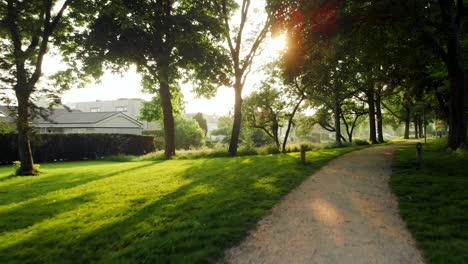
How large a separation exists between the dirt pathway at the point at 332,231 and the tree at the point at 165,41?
52.5ft

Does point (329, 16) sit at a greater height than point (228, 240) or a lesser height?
greater

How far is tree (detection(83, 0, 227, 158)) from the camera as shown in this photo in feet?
69.0

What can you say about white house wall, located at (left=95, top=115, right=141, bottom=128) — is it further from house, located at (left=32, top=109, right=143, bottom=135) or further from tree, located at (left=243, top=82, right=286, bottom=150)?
tree, located at (left=243, top=82, right=286, bottom=150)

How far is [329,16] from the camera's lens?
14.3 m

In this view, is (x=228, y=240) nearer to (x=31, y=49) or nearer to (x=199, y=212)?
(x=199, y=212)

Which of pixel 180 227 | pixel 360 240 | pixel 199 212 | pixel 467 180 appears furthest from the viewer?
pixel 467 180

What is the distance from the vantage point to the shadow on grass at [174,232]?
525cm

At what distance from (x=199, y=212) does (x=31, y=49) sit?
488 inches

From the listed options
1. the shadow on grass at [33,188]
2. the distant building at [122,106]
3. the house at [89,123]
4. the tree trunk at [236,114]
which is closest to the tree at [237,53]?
the tree trunk at [236,114]

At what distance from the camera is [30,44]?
650 inches

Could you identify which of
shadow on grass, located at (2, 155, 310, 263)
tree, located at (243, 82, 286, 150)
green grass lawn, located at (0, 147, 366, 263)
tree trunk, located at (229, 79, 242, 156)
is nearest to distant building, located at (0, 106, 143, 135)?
tree, located at (243, 82, 286, 150)

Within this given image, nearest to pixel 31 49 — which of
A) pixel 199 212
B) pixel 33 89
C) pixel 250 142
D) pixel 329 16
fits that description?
pixel 33 89

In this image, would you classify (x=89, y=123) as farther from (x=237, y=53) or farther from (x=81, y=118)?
(x=237, y=53)

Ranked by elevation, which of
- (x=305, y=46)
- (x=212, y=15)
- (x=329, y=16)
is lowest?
(x=305, y=46)
